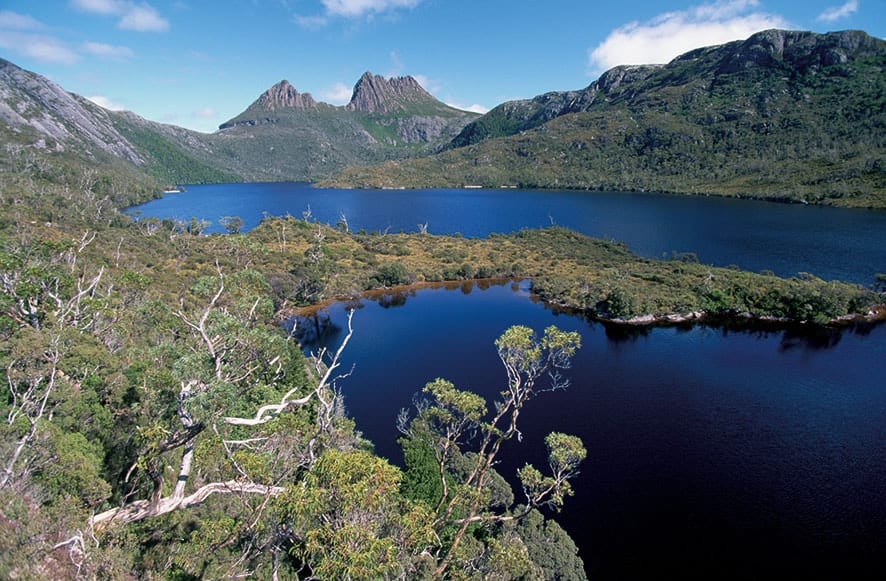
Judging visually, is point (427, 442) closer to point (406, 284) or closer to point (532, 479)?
point (532, 479)

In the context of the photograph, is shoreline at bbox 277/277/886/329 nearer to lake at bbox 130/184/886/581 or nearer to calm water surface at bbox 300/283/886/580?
lake at bbox 130/184/886/581

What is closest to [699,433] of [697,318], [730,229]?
[697,318]

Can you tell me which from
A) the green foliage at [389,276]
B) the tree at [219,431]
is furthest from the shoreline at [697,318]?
the tree at [219,431]

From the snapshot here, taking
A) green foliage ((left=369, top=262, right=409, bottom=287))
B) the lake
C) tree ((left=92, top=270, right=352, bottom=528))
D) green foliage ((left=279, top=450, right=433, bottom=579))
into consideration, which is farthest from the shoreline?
green foliage ((left=279, top=450, right=433, bottom=579))

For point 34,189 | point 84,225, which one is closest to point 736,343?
point 84,225

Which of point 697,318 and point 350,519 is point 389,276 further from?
point 350,519

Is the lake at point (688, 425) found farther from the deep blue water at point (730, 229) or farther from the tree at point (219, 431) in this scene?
the tree at point (219, 431)

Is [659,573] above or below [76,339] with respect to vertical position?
below
